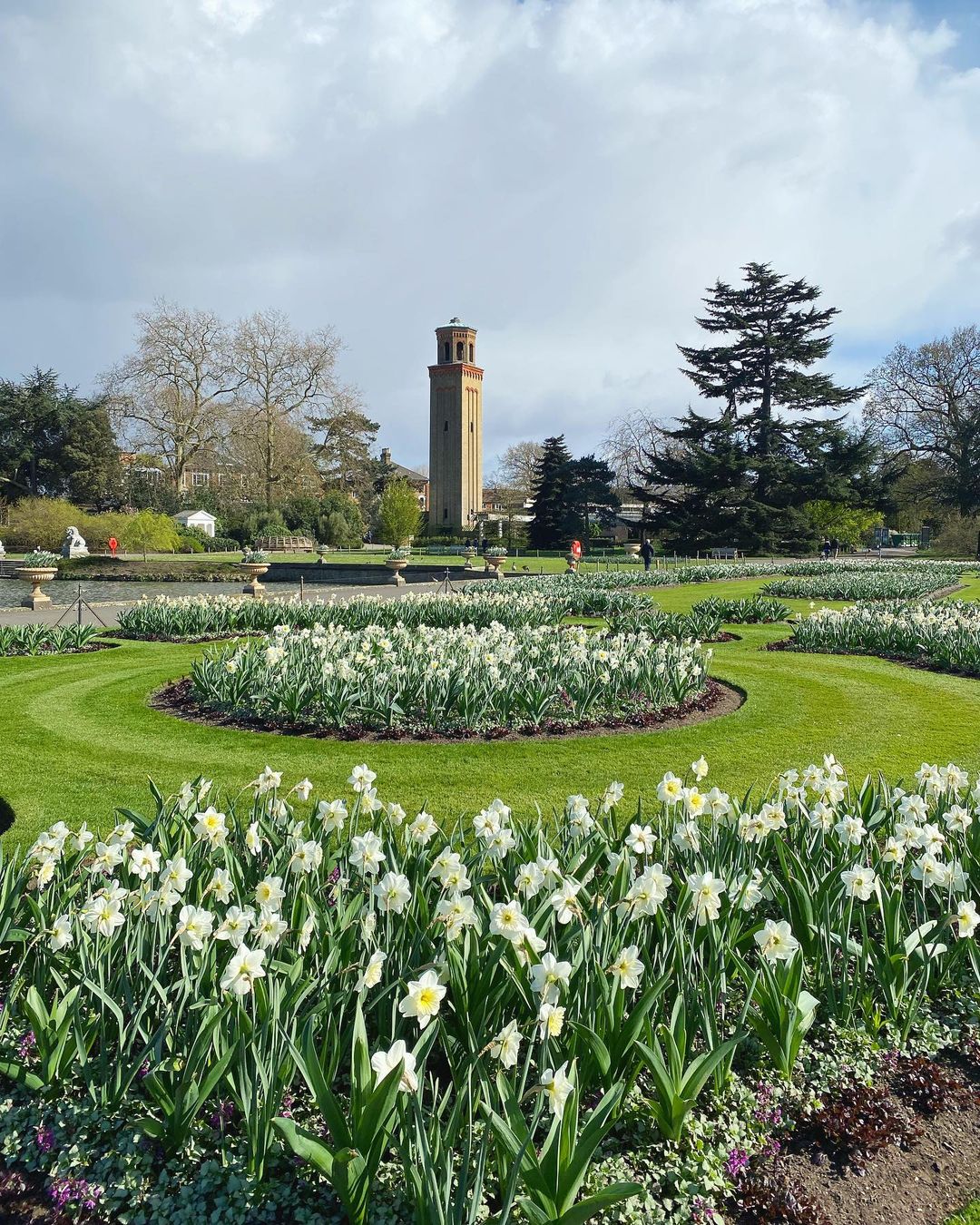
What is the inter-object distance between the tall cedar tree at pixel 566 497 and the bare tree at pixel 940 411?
16.1 m

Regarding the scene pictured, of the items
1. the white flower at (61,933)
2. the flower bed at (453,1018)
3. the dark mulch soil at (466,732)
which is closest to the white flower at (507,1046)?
the flower bed at (453,1018)

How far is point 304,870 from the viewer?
271 centimetres

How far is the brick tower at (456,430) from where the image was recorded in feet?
264

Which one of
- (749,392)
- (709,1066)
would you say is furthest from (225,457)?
(709,1066)

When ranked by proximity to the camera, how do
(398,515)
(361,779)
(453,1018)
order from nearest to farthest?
(453,1018) < (361,779) < (398,515)

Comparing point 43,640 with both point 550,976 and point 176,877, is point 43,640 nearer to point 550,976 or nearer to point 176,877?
point 176,877

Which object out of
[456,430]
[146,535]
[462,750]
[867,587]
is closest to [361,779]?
[462,750]

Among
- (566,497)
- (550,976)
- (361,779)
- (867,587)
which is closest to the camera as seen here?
(550,976)

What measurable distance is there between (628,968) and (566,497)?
52.8m

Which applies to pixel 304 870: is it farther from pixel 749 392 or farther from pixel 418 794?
pixel 749 392

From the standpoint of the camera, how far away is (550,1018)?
6.37ft

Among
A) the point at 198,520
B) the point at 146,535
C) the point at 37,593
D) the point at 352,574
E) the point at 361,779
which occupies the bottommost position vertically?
the point at 352,574

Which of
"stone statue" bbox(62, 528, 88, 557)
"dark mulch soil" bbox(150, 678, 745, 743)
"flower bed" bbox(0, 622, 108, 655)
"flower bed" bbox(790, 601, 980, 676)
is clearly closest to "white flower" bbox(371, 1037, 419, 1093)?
"dark mulch soil" bbox(150, 678, 745, 743)

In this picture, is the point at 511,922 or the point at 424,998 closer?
the point at 424,998
